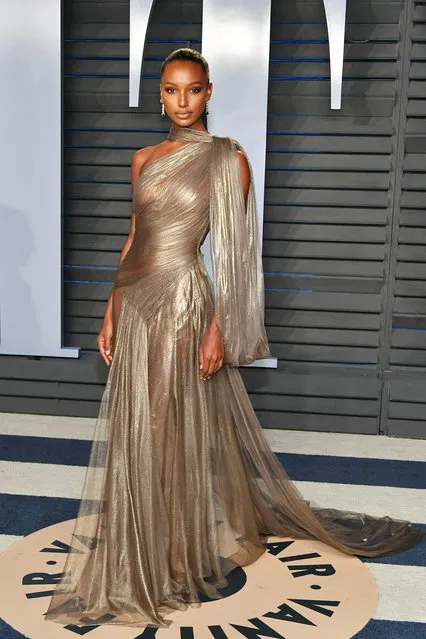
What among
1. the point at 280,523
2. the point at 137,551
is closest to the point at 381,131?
the point at 280,523

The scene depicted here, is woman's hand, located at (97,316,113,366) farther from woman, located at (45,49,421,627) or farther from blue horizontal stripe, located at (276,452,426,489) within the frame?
blue horizontal stripe, located at (276,452,426,489)

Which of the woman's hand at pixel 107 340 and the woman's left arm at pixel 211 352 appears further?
the woman's hand at pixel 107 340

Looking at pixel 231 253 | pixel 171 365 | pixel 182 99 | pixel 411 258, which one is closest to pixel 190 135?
pixel 182 99

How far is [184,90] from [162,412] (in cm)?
104

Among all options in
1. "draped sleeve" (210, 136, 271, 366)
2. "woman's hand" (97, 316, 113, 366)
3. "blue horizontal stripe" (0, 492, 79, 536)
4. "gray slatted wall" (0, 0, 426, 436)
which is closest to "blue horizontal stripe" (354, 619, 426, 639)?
"draped sleeve" (210, 136, 271, 366)

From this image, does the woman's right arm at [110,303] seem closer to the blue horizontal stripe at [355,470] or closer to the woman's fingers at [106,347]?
the woman's fingers at [106,347]

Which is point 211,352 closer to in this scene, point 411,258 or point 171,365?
point 171,365

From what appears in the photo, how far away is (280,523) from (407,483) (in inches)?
36.6

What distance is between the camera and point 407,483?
11.9 feet

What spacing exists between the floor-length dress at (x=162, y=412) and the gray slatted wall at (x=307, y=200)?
1717mm

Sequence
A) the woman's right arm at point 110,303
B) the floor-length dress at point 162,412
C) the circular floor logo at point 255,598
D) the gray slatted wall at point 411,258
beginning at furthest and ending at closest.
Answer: the gray slatted wall at point 411,258, the woman's right arm at point 110,303, the floor-length dress at point 162,412, the circular floor logo at point 255,598

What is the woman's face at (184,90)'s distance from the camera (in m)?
2.44

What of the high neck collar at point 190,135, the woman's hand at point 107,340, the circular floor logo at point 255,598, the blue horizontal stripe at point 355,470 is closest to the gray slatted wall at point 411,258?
the blue horizontal stripe at point 355,470

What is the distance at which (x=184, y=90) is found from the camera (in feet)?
8.03
